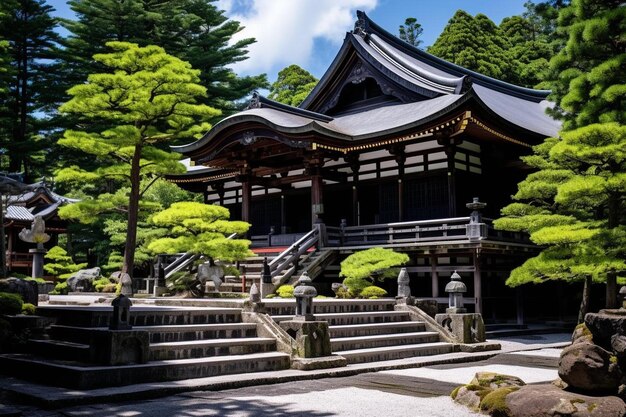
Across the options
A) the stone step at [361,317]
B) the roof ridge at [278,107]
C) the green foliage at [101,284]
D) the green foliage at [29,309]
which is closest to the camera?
the green foliage at [29,309]

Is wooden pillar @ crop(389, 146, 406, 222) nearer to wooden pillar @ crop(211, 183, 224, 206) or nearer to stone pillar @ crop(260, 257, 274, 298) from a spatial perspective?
stone pillar @ crop(260, 257, 274, 298)

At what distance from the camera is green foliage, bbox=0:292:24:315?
1184 cm

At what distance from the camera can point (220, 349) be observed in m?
11.0

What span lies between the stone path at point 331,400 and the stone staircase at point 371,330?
1332mm

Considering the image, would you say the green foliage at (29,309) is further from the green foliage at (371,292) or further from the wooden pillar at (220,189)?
the wooden pillar at (220,189)

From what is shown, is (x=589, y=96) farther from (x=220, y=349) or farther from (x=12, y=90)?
(x=12, y=90)

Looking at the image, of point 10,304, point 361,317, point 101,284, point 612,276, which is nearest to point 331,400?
point 361,317

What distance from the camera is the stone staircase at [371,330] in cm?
1293

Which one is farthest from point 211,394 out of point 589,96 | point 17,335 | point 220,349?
point 589,96

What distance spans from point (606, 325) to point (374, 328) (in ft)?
24.6

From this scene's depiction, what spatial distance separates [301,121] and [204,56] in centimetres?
2291

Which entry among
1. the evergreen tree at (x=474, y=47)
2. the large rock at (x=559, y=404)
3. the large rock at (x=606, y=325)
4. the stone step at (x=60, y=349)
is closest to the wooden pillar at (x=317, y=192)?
the stone step at (x=60, y=349)

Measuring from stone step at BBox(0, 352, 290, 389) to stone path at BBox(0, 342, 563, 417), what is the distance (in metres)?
0.59

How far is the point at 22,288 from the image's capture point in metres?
12.9
